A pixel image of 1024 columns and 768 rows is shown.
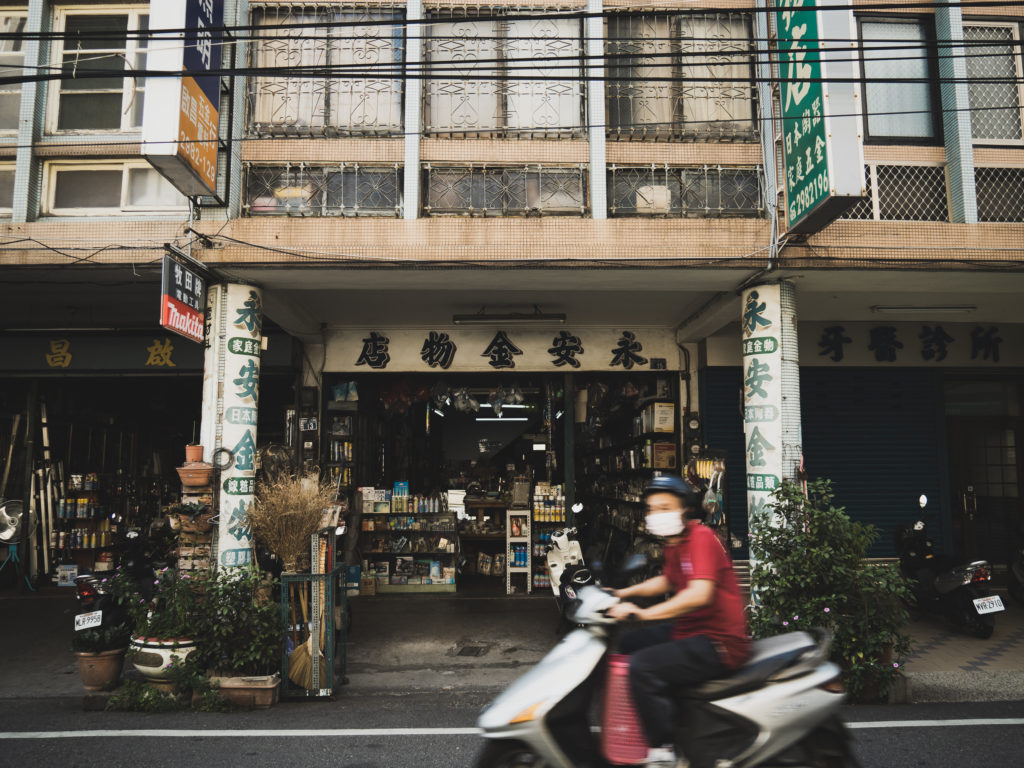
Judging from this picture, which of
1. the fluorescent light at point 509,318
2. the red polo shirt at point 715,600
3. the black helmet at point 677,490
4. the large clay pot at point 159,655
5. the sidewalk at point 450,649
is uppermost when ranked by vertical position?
the fluorescent light at point 509,318

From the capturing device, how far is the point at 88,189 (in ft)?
25.6

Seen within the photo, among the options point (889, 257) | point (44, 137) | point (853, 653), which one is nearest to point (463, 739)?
point (853, 653)

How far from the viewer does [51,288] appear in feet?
28.1

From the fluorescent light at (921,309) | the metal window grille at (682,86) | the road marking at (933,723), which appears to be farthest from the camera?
the fluorescent light at (921,309)

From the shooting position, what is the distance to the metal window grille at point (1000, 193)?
761cm

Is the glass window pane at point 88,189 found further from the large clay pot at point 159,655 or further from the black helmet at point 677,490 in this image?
the black helmet at point 677,490

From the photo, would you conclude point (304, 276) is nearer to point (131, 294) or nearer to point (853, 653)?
point (131, 294)

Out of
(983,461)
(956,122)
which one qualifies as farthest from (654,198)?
(983,461)

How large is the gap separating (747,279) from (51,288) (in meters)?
8.33

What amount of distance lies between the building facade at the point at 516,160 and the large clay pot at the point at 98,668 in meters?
3.72

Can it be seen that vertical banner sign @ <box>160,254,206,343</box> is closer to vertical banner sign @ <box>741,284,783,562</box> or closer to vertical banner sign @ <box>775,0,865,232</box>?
vertical banner sign @ <box>741,284,783,562</box>

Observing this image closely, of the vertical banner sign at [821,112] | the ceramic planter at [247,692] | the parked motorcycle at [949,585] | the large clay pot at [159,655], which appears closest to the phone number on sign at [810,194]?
the vertical banner sign at [821,112]

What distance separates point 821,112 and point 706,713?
16.1 ft

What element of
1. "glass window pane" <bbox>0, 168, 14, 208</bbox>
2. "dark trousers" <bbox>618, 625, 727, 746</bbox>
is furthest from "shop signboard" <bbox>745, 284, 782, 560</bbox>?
"glass window pane" <bbox>0, 168, 14, 208</bbox>
